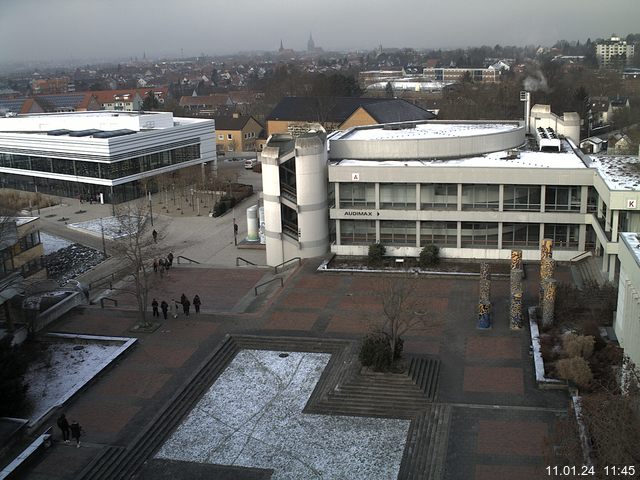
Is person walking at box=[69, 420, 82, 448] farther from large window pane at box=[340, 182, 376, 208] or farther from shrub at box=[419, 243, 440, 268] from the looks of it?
large window pane at box=[340, 182, 376, 208]

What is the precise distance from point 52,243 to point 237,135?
46.0 m

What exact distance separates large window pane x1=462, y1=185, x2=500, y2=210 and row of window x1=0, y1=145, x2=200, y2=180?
33129 mm

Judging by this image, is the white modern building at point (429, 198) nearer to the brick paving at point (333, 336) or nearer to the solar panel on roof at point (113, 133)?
the brick paving at point (333, 336)

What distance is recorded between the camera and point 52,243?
4594cm

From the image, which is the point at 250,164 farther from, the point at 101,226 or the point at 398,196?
the point at 398,196

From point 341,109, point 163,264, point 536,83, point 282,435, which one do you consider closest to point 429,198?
point 163,264

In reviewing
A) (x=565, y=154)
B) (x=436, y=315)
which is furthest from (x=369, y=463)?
(x=565, y=154)

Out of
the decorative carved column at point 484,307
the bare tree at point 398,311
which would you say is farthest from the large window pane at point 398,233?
the decorative carved column at point 484,307

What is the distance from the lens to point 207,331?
28.6 m

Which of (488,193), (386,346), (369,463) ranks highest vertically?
(488,193)

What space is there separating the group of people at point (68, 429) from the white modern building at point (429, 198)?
60.9 feet

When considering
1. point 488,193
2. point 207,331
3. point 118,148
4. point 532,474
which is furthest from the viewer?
point 118,148

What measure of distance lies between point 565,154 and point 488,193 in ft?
23.7

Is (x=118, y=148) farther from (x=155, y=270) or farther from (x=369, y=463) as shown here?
(x=369, y=463)
